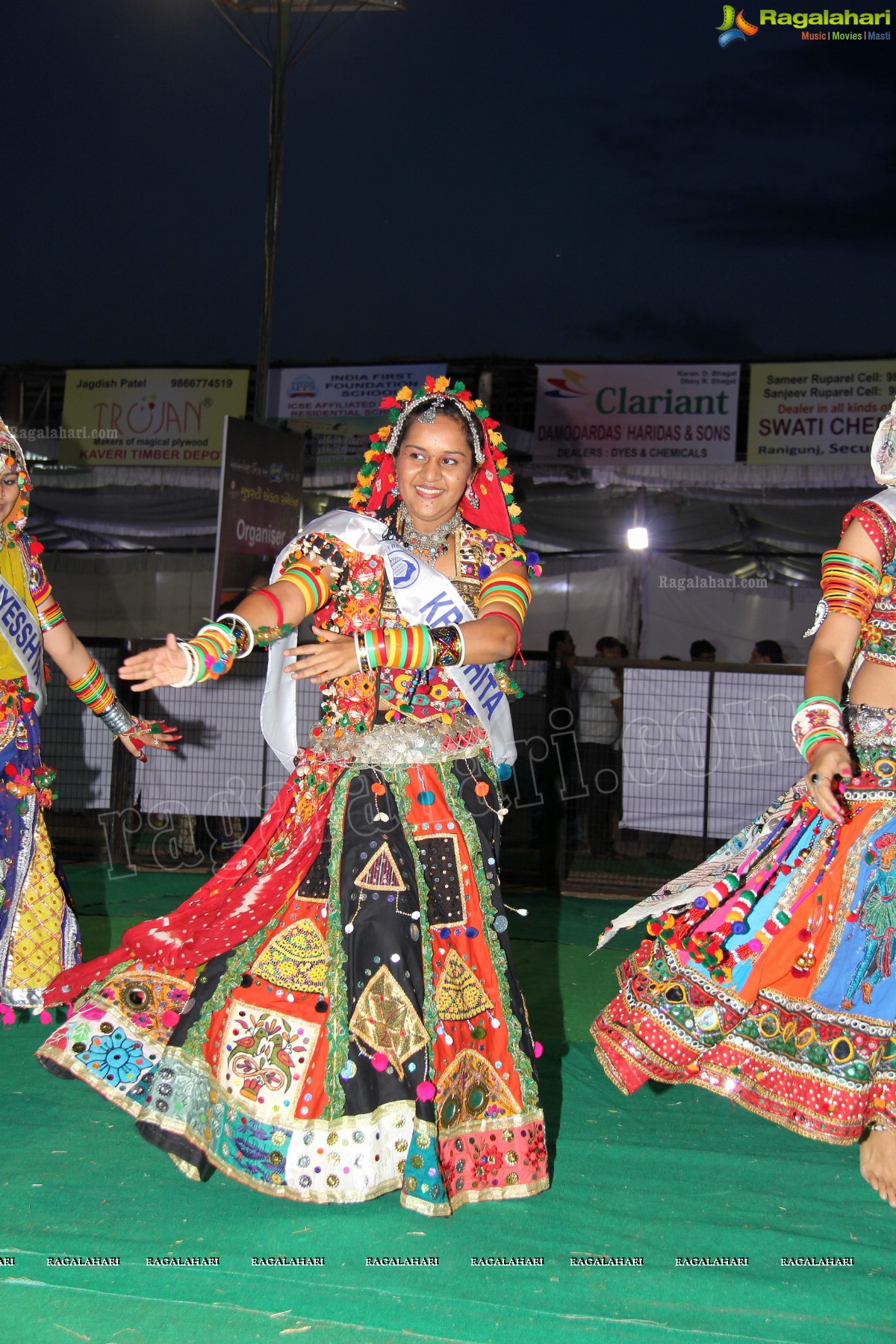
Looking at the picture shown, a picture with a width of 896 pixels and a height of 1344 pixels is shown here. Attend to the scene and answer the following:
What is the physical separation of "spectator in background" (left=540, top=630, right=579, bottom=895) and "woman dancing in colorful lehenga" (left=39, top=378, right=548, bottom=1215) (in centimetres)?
463

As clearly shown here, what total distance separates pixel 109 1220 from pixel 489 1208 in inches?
35.0

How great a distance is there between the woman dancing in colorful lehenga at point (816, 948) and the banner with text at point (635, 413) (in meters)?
8.17

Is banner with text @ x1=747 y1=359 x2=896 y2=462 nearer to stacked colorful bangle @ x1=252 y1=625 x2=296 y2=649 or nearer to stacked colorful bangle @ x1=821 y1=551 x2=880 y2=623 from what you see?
stacked colorful bangle @ x1=821 y1=551 x2=880 y2=623

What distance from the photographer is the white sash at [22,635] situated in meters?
3.96

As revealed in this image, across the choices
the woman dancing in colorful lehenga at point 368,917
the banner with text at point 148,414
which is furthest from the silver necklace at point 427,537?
the banner with text at point 148,414

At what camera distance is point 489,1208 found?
286 centimetres

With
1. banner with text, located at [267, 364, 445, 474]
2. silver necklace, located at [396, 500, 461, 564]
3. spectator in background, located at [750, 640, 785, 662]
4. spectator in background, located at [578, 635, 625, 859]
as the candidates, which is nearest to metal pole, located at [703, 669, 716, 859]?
spectator in background, located at [578, 635, 625, 859]

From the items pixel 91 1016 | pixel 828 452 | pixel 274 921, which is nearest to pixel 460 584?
pixel 274 921

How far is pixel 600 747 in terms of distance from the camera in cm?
815

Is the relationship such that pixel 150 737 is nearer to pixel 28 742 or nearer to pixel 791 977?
pixel 28 742

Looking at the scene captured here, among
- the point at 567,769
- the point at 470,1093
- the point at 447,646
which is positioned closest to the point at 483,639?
the point at 447,646

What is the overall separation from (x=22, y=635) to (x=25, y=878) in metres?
0.82

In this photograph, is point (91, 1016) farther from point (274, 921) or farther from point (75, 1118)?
point (75, 1118)

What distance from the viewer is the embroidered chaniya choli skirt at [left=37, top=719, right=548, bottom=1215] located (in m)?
2.64
